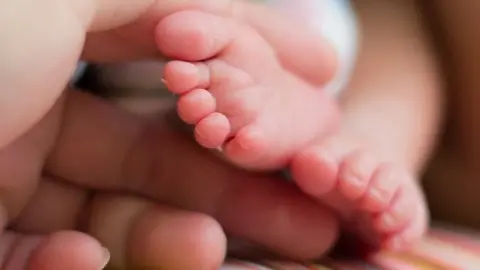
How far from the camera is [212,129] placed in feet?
1.61

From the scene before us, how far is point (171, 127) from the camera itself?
61 centimetres

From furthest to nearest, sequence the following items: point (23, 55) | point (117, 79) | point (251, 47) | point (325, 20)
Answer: point (325, 20) < point (117, 79) < point (251, 47) < point (23, 55)

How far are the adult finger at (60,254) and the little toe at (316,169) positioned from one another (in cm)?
14

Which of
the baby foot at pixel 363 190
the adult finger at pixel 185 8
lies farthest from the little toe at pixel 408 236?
the adult finger at pixel 185 8

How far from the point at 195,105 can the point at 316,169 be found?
0.11 meters

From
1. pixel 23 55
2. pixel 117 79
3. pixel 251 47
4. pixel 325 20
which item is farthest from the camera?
pixel 325 20

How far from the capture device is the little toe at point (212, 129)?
0.49m

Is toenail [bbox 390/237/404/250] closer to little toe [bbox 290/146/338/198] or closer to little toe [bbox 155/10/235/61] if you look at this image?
little toe [bbox 290/146/338/198]

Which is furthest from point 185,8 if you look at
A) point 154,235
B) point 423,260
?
point 423,260

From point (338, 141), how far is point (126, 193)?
151 millimetres

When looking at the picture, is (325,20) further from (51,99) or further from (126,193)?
(51,99)

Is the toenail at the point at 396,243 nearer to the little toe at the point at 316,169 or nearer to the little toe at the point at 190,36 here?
the little toe at the point at 316,169

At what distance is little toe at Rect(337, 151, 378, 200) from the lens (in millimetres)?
560

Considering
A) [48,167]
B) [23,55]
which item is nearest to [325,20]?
[48,167]
